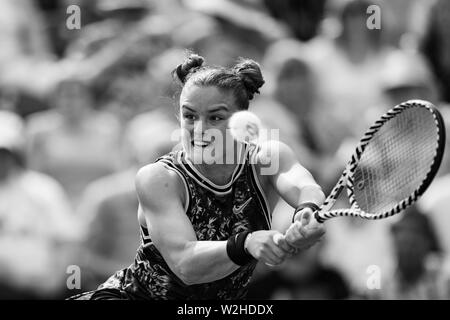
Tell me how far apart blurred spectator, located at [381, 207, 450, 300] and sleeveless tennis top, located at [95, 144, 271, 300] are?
1.73 m

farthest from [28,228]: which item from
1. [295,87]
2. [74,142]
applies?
[295,87]

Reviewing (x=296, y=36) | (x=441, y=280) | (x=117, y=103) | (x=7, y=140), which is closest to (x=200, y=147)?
(x=441, y=280)

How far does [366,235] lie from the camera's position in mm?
6188

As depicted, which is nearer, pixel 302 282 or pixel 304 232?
pixel 304 232

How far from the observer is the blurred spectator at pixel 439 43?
7.16 m

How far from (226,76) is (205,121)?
0.80 feet

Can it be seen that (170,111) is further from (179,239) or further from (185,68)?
(179,239)

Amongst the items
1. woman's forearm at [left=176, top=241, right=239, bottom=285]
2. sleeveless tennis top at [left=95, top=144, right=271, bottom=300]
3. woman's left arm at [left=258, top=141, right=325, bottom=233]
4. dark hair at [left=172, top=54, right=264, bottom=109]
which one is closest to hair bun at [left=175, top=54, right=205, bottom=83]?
dark hair at [left=172, top=54, right=264, bottom=109]

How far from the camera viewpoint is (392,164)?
163 inches

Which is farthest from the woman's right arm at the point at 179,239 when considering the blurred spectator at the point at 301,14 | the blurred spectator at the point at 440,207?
the blurred spectator at the point at 301,14

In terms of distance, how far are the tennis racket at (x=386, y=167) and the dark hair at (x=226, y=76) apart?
595 millimetres

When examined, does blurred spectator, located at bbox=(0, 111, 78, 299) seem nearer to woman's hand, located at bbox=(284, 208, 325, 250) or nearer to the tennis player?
the tennis player

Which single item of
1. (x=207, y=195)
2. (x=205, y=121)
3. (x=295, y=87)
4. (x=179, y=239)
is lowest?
(x=179, y=239)

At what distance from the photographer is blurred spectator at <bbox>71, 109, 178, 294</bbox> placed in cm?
620
